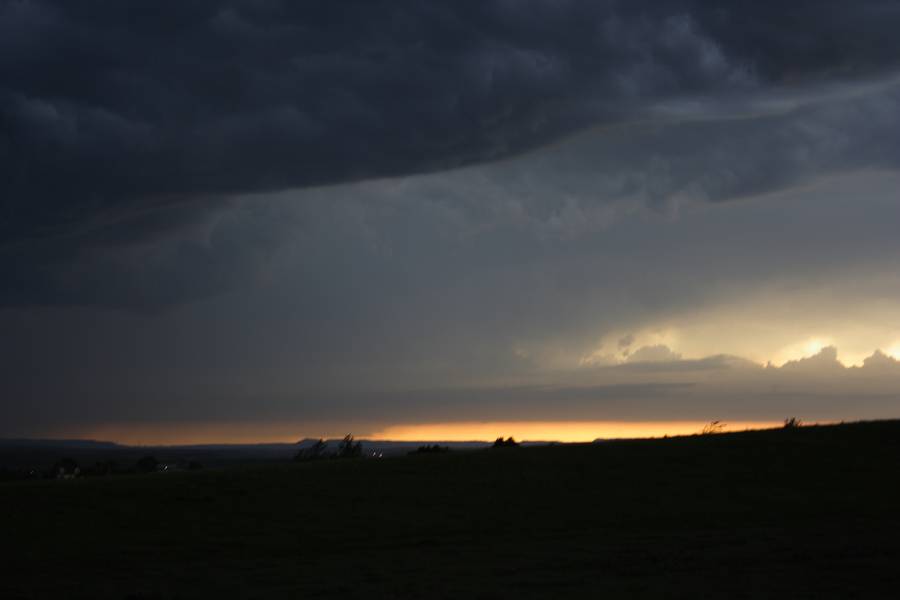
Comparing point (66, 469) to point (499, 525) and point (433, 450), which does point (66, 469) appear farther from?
point (499, 525)

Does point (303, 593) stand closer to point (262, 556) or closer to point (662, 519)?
point (262, 556)

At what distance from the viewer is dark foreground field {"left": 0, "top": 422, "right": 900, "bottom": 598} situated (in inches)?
738

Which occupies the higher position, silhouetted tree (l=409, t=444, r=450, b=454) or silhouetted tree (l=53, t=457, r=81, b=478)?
silhouetted tree (l=409, t=444, r=450, b=454)

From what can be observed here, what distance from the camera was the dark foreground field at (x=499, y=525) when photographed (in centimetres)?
1875

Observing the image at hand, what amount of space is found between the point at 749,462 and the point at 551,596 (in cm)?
1803

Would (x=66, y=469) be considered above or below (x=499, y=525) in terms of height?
above

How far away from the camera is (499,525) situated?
1036 inches

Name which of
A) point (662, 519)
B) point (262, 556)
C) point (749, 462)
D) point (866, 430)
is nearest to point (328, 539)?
point (262, 556)

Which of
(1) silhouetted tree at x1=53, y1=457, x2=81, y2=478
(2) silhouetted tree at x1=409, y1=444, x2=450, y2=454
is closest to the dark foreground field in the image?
(2) silhouetted tree at x1=409, y1=444, x2=450, y2=454

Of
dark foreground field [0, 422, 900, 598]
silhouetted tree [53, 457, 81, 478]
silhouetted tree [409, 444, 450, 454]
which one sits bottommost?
dark foreground field [0, 422, 900, 598]

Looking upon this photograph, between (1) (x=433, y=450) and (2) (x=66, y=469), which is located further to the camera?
(2) (x=66, y=469)

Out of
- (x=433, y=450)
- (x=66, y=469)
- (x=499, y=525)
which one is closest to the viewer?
(x=499, y=525)

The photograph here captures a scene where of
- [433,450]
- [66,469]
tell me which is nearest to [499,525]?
[433,450]

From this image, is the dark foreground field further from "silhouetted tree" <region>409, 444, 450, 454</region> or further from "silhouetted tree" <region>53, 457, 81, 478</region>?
"silhouetted tree" <region>53, 457, 81, 478</region>
